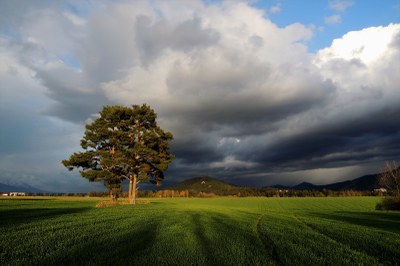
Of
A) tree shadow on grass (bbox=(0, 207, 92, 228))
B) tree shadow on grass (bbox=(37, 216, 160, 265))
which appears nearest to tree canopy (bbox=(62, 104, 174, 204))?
tree shadow on grass (bbox=(0, 207, 92, 228))

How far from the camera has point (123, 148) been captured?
174 feet

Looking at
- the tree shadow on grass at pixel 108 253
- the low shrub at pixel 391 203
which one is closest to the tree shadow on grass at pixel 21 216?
the tree shadow on grass at pixel 108 253

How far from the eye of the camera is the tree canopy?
172 feet

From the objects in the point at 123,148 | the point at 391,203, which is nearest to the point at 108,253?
the point at 123,148

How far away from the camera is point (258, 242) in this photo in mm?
13312

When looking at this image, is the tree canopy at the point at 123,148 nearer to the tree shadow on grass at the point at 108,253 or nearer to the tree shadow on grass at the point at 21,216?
the tree shadow on grass at the point at 21,216

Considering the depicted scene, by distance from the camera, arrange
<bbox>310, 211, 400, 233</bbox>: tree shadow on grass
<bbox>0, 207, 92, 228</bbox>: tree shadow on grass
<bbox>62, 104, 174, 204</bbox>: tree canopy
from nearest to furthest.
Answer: <bbox>0, 207, 92, 228</bbox>: tree shadow on grass < <bbox>310, 211, 400, 233</bbox>: tree shadow on grass < <bbox>62, 104, 174, 204</bbox>: tree canopy

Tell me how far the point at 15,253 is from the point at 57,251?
1.22 meters

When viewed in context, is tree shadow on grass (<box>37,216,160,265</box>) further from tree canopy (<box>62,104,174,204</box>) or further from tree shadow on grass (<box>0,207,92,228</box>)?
tree canopy (<box>62,104,174,204</box>)

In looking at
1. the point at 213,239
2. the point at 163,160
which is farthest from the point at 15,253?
the point at 163,160

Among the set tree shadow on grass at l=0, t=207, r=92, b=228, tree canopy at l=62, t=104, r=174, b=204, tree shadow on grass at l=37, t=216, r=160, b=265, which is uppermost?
tree canopy at l=62, t=104, r=174, b=204

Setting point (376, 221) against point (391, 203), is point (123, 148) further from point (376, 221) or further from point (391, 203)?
point (391, 203)

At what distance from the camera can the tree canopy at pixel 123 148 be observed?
52.5m

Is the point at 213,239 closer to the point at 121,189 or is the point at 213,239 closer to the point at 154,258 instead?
the point at 154,258
